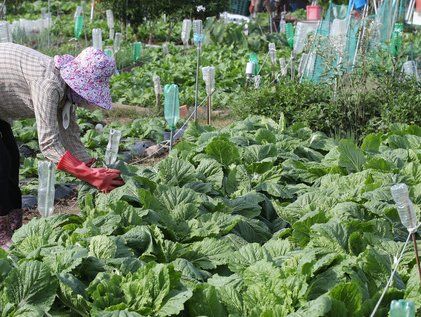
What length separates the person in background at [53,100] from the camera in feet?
15.5

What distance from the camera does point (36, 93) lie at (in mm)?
4777

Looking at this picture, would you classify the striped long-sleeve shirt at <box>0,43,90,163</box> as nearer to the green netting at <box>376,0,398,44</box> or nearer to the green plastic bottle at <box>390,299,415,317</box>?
the green plastic bottle at <box>390,299,415,317</box>

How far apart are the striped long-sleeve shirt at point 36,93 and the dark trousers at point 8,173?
153mm

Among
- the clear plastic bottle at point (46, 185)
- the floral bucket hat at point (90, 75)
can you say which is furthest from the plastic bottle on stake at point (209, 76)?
the clear plastic bottle at point (46, 185)

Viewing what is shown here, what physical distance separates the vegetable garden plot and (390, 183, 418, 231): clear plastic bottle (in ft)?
1.34

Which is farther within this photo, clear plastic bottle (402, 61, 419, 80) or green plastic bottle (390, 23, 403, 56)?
green plastic bottle (390, 23, 403, 56)

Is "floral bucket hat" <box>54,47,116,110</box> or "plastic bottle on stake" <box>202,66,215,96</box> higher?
"floral bucket hat" <box>54,47,116,110</box>

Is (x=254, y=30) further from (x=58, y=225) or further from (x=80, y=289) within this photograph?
(x=80, y=289)

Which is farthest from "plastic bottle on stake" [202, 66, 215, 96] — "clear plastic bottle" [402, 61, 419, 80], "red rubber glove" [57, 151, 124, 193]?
"clear plastic bottle" [402, 61, 419, 80]

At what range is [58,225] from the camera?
15.6 feet

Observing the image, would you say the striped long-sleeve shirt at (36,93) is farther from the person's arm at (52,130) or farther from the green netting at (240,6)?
the green netting at (240,6)

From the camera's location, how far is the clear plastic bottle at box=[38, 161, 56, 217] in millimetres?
4539

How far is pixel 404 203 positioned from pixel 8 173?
2.54 metres

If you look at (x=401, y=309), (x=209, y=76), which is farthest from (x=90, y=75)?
(x=209, y=76)
